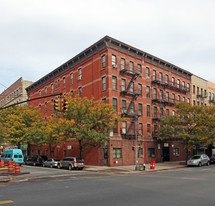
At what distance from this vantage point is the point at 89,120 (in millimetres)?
32531

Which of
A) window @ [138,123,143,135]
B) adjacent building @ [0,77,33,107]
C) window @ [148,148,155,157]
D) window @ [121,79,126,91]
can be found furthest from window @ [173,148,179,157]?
adjacent building @ [0,77,33,107]

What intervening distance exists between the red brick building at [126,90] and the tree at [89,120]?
9.73ft

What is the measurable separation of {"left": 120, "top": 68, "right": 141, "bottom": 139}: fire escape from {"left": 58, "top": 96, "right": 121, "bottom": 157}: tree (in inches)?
196

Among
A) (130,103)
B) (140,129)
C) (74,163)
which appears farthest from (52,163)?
(140,129)

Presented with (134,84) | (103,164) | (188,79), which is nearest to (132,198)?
(103,164)

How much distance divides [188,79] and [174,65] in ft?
20.7

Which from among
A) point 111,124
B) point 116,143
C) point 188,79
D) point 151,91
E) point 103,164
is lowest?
point 103,164

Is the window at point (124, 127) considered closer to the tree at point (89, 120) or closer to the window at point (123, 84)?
the tree at point (89, 120)

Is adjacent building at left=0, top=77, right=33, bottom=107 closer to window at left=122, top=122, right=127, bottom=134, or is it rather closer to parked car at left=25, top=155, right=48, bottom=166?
parked car at left=25, top=155, right=48, bottom=166

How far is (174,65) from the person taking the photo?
48906 millimetres

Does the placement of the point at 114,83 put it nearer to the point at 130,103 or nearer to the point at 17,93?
Answer: the point at 130,103

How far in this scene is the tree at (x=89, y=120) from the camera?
1251 inches

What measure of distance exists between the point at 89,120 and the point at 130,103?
907 centimetres

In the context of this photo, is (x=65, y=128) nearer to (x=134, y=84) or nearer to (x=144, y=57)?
(x=134, y=84)
